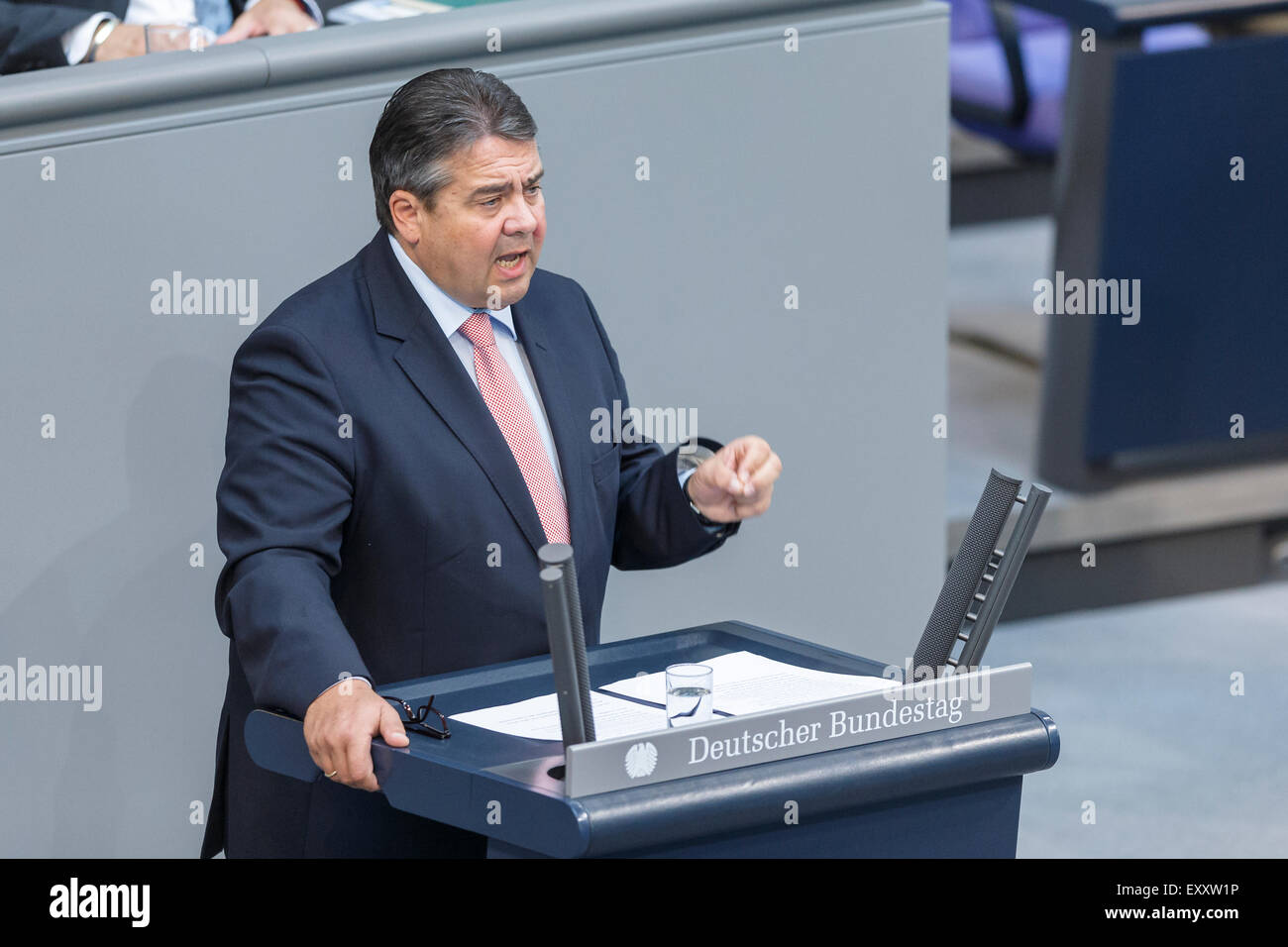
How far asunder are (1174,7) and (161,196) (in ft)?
9.35

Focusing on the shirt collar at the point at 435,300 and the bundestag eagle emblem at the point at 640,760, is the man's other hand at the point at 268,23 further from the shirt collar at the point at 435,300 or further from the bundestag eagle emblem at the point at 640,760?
the bundestag eagle emblem at the point at 640,760

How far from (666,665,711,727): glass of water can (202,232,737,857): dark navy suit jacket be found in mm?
359

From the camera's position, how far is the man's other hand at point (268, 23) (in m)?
Answer: 3.46

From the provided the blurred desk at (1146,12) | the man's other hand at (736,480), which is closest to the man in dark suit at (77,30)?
the man's other hand at (736,480)

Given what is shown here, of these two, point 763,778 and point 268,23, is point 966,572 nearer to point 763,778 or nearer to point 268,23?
point 763,778

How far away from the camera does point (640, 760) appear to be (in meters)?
1.97

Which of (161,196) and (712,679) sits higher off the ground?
(161,196)

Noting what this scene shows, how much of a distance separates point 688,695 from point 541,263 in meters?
1.35

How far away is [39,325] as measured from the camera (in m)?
2.98

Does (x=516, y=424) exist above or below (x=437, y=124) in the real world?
below

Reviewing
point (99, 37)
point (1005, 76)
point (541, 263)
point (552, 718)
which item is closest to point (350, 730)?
point (552, 718)

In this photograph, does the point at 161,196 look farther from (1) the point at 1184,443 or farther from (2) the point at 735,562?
(1) the point at 1184,443

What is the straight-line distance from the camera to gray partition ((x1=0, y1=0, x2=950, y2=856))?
3014 millimetres
